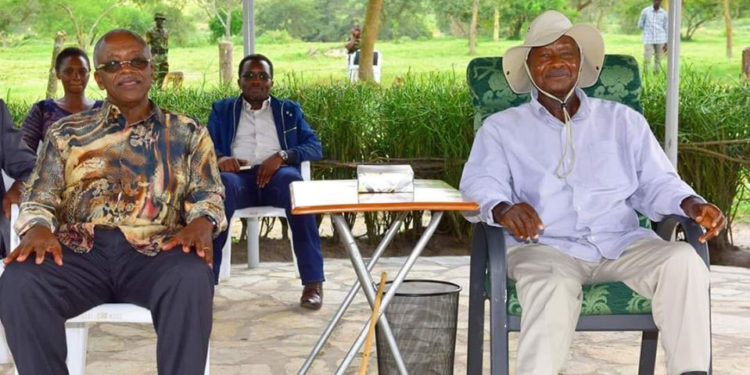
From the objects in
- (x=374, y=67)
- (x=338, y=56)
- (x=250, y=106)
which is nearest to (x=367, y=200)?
(x=250, y=106)

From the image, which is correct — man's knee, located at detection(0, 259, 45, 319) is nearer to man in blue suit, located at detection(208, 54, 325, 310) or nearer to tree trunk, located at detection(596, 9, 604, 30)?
man in blue suit, located at detection(208, 54, 325, 310)

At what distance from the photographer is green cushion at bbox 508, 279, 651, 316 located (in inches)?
127

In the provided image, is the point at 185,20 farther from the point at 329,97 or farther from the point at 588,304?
the point at 588,304

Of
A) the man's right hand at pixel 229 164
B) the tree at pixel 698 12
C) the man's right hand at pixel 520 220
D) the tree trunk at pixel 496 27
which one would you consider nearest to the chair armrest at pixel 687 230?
the man's right hand at pixel 520 220

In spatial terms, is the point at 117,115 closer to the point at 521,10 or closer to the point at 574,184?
the point at 574,184

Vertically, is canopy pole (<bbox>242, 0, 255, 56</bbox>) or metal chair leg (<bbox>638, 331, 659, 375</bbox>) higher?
canopy pole (<bbox>242, 0, 255, 56</bbox>)

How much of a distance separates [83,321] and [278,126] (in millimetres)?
2680

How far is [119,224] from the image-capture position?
345cm

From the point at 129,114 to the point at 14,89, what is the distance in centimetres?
1934

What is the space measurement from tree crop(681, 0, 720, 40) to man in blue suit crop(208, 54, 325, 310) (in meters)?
23.2

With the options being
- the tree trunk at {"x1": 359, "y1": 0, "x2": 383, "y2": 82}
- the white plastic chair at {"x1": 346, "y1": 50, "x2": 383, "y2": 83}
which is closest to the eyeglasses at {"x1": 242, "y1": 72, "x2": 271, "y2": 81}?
the tree trunk at {"x1": 359, "y1": 0, "x2": 383, "y2": 82}

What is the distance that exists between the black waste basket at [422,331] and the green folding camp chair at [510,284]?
11.2 inches

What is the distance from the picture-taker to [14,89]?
2158 cm

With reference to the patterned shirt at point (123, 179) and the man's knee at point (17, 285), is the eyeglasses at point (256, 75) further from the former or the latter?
the man's knee at point (17, 285)
